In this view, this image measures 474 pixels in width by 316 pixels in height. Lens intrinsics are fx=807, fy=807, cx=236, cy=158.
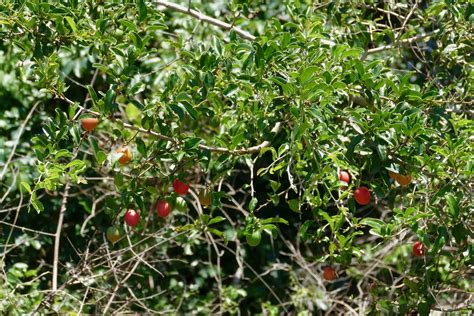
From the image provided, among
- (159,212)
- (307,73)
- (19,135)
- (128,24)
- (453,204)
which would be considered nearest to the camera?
(307,73)

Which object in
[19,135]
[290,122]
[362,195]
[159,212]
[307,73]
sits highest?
[307,73]

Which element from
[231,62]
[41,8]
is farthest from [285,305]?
[41,8]

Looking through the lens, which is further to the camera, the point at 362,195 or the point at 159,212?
Result: the point at 159,212

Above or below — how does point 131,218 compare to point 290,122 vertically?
below

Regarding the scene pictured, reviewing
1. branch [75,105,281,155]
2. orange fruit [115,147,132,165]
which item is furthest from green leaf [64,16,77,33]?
orange fruit [115,147,132,165]

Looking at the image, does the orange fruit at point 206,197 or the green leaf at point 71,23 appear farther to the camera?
the orange fruit at point 206,197

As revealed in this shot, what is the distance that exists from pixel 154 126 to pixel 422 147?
41.2 inches

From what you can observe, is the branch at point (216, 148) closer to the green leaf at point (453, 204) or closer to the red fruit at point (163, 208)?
the red fruit at point (163, 208)

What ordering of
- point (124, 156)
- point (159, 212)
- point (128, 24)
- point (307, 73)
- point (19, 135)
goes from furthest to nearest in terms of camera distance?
point (19, 135) < point (159, 212) < point (124, 156) < point (128, 24) < point (307, 73)

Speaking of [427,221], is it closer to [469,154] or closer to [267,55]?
[469,154]

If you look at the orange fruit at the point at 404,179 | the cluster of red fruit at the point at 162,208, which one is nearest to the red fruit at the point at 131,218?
the cluster of red fruit at the point at 162,208

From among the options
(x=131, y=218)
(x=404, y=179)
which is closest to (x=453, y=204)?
(x=404, y=179)

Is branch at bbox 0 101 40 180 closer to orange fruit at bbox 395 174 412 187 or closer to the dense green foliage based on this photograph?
the dense green foliage

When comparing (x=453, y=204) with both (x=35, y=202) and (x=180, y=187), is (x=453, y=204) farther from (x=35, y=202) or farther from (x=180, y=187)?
(x=35, y=202)
